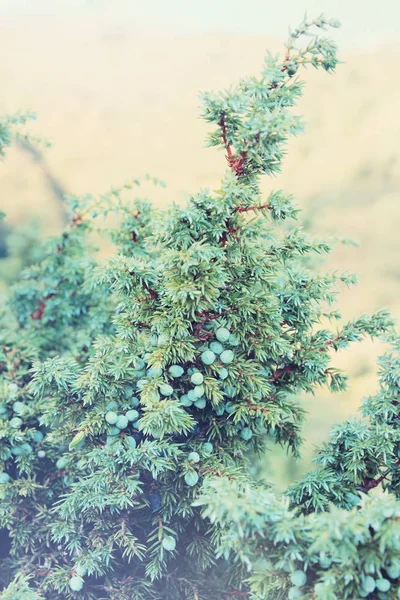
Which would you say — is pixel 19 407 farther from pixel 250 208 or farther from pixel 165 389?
pixel 250 208

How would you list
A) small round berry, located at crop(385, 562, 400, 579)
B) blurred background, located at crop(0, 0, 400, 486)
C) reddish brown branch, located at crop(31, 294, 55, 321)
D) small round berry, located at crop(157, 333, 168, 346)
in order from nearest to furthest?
small round berry, located at crop(385, 562, 400, 579) < small round berry, located at crop(157, 333, 168, 346) < reddish brown branch, located at crop(31, 294, 55, 321) < blurred background, located at crop(0, 0, 400, 486)

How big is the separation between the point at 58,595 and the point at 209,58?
1415mm

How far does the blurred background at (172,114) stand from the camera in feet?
4.63

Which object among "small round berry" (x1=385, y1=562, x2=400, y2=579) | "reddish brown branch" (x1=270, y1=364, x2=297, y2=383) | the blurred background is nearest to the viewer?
"small round berry" (x1=385, y1=562, x2=400, y2=579)

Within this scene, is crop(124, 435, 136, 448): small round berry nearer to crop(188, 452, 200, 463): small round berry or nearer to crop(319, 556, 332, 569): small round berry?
crop(188, 452, 200, 463): small round berry

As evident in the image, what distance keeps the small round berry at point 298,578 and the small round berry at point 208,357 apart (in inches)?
9.7

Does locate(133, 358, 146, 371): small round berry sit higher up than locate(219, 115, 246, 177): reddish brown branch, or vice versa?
locate(219, 115, 246, 177): reddish brown branch

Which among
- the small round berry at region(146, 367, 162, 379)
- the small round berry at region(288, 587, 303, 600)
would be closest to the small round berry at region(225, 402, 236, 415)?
the small round berry at region(146, 367, 162, 379)

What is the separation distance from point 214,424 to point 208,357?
0.12 meters

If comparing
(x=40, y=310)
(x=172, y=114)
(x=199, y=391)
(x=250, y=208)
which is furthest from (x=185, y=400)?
(x=172, y=114)

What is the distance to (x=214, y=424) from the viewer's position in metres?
0.68

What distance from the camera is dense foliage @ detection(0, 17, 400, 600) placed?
20.5 inches

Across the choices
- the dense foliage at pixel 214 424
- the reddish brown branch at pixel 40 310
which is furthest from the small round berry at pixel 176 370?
the reddish brown branch at pixel 40 310

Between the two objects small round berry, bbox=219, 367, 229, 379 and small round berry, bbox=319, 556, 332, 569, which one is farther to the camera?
small round berry, bbox=219, 367, 229, 379
